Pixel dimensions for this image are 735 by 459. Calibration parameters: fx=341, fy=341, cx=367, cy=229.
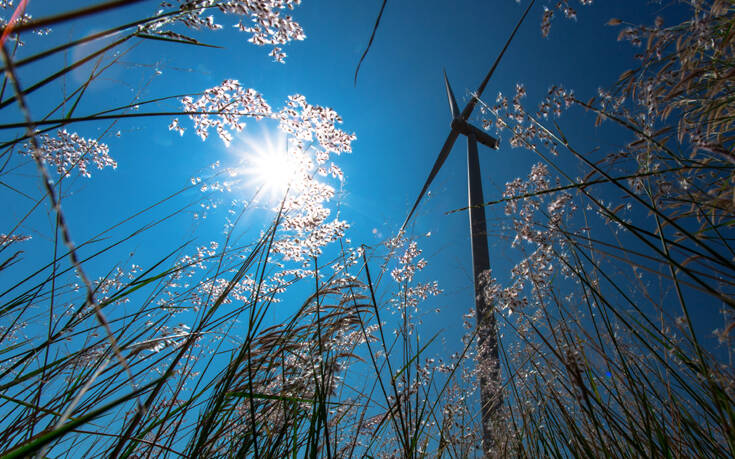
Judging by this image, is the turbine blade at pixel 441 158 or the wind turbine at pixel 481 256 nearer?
the wind turbine at pixel 481 256

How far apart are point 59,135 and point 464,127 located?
8823mm

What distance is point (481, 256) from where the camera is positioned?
19.1 ft

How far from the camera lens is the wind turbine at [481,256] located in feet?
9.73

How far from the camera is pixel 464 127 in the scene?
958 cm

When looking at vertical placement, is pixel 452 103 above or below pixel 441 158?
above

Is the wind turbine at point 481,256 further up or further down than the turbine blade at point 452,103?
further down

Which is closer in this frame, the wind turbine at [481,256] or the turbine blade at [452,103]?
the wind turbine at [481,256]

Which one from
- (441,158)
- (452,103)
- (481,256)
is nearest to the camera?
(481,256)

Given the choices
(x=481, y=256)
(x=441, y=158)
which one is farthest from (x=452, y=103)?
(x=481, y=256)

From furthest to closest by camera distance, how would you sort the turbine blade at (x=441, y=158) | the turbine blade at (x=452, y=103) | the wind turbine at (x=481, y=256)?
the turbine blade at (x=452, y=103)
the turbine blade at (x=441, y=158)
the wind turbine at (x=481, y=256)

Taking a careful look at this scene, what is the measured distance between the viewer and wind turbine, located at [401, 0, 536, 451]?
2.97 meters

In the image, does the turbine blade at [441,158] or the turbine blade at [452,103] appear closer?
the turbine blade at [441,158]

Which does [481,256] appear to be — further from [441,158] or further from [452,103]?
[452,103]

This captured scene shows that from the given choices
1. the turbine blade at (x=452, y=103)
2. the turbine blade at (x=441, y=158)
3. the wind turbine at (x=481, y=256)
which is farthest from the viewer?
the turbine blade at (x=452, y=103)
